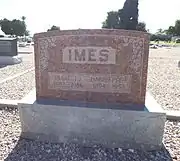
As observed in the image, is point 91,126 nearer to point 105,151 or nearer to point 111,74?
point 105,151

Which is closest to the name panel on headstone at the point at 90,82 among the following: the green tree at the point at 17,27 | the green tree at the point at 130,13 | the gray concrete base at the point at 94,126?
the gray concrete base at the point at 94,126

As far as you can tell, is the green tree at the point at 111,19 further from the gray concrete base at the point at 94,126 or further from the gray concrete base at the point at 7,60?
the gray concrete base at the point at 94,126

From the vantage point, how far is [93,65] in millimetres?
4074

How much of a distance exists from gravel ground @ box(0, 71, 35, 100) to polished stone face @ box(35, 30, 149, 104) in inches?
97.4

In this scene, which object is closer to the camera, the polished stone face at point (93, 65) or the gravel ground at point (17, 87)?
the polished stone face at point (93, 65)

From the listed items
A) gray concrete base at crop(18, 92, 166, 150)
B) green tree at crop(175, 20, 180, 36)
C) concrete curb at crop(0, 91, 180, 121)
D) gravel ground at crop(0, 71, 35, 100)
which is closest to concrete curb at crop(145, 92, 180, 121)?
concrete curb at crop(0, 91, 180, 121)

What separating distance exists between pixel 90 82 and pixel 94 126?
70 cm

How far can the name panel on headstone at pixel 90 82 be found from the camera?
159 inches

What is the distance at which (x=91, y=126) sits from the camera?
3979 millimetres

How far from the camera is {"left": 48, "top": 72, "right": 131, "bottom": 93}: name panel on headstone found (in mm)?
4051

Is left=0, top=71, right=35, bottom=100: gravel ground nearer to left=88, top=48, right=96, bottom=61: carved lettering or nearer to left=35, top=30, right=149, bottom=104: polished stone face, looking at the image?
left=35, top=30, right=149, bottom=104: polished stone face

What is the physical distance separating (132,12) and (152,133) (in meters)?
36.2

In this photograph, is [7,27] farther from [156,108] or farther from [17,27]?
[156,108]

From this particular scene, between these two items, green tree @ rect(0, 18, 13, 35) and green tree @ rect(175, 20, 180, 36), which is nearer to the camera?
green tree @ rect(0, 18, 13, 35)
